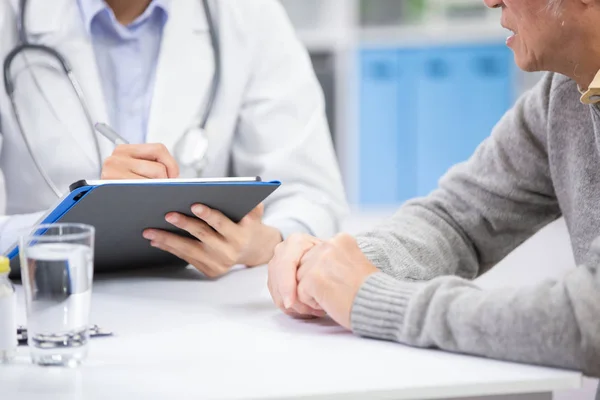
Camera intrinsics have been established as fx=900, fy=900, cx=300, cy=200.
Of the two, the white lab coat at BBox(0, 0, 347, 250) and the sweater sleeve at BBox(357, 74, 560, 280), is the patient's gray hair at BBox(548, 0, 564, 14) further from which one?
the white lab coat at BBox(0, 0, 347, 250)

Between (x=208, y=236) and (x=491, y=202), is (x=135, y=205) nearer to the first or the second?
(x=208, y=236)

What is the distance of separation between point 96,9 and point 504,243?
76 centimetres

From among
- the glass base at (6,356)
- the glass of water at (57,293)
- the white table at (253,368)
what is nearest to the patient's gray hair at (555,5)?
the white table at (253,368)

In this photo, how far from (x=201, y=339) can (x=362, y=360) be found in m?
0.18

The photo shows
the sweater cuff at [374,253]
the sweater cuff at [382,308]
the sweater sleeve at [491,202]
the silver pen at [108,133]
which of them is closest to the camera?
the sweater cuff at [382,308]

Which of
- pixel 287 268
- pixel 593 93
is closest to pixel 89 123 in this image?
pixel 287 268

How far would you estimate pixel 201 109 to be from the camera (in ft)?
5.10

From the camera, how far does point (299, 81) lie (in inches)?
63.4

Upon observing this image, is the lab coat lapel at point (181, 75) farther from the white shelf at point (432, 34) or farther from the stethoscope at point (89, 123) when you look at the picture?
the white shelf at point (432, 34)

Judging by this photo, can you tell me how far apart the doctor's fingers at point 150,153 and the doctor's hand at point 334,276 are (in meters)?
0.33

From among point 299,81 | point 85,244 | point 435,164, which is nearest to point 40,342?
point 85,244

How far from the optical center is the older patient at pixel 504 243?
0.83 m

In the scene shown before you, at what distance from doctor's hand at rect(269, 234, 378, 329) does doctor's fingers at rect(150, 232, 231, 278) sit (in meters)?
0.23

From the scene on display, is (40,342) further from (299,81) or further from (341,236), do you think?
(299,81)
